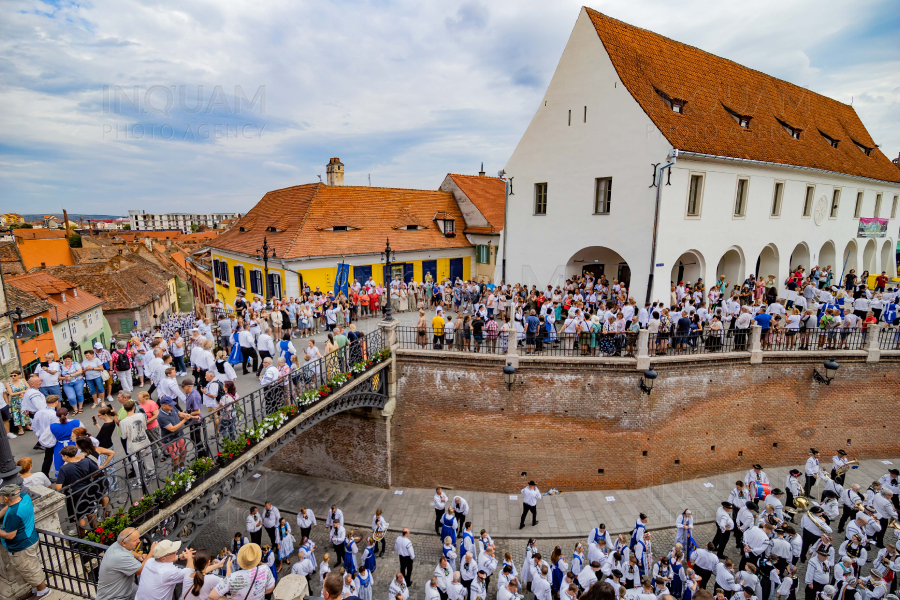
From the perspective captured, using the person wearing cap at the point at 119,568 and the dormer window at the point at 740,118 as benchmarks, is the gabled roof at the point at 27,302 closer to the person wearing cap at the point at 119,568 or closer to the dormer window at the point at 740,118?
the person wearing cap at the point at 119,568

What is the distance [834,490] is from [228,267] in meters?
30.4

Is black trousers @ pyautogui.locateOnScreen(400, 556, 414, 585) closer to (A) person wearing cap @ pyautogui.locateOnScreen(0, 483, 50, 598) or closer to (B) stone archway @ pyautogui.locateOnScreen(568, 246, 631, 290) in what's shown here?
(A) person wearing cap @ pyautogui.locateOnScreen(0, 483, 50, 598)

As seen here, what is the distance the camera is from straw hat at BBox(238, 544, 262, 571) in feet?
16.9

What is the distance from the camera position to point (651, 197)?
1695 centimetres

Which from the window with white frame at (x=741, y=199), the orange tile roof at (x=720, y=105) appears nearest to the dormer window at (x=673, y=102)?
the orange tile roof at (x=720, y=105)

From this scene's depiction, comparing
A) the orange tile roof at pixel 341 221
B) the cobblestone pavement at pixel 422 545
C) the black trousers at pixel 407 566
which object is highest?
the orange tile roof at pixel 341 221

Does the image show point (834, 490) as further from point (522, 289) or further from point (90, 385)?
point (90, 385)

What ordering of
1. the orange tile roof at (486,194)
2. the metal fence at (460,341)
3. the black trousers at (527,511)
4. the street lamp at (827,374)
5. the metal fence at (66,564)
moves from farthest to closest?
the orange tile roof at (486,194) → the street lamp at (827,374) → the metal fence at (460,341) → the black trousers at (527,511) → the metal fence at (66,564)

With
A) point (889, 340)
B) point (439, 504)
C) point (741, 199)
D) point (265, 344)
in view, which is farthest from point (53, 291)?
point (889, 340)

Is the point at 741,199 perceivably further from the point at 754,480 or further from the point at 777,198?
the point at 754,480

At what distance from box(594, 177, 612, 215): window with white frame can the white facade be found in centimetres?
16

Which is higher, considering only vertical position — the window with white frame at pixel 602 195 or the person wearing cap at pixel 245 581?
the window with white frame at pixel 602 195

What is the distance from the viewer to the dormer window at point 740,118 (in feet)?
67.7

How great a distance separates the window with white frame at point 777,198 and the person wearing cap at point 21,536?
26.3 meters
